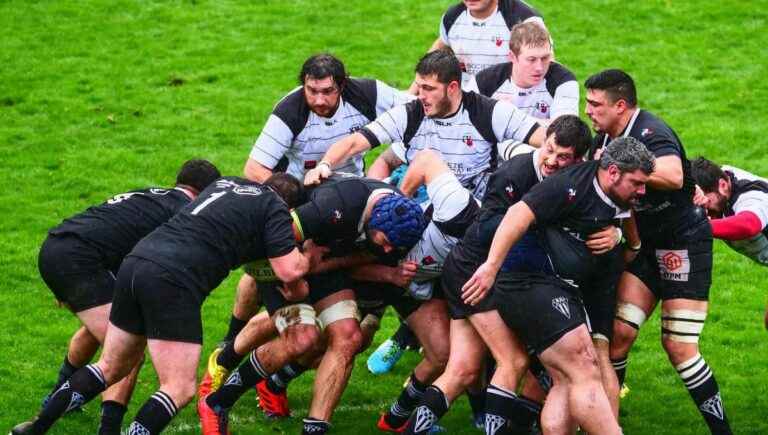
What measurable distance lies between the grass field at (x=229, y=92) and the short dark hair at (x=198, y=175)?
200 cm

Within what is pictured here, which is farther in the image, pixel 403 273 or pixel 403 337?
pixel 403 337

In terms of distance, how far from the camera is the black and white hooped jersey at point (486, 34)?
13344 mm

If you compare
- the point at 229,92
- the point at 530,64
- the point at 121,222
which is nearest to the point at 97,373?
the point at 121,222

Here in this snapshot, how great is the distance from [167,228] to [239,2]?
12.0 metres

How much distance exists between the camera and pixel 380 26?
20.8 metres

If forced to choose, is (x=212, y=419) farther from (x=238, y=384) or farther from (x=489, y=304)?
(x=489, y=304)

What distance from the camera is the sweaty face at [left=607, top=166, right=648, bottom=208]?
952 centimetres

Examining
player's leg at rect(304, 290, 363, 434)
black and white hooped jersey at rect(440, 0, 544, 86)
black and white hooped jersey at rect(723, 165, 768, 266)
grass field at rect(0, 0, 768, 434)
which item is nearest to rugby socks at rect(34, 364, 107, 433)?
player's leg at rect(304, 290, 363, 434)

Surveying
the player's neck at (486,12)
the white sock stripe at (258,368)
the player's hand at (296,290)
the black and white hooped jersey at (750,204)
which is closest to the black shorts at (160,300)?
the player's hand at (296,290)

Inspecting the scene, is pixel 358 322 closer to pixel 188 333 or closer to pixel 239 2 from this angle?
pixel 188 333

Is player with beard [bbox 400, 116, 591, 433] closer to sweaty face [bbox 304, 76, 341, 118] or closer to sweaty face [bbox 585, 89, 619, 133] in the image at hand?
sweaty face [bbox 585, 89, 619, 133]

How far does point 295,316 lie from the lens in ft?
Result: 35.0

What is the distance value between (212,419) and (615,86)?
152 inches

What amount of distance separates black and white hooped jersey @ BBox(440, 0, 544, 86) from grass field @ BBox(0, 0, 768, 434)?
9.32 feet
